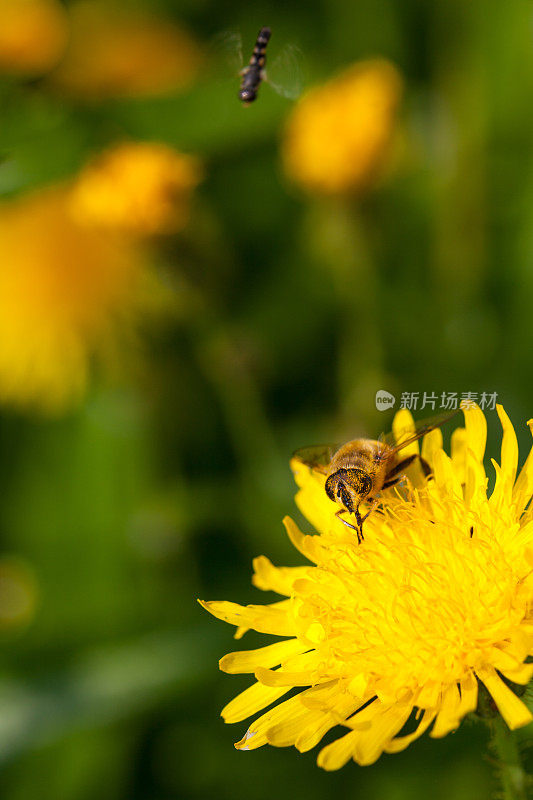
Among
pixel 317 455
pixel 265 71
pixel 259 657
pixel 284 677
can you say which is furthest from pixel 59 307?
pixel 284 677

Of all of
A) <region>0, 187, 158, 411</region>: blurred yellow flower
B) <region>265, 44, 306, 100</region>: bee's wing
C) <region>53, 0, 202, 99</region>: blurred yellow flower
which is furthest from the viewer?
<region>0, 187, 158, 411</region>: blurred yellow flower

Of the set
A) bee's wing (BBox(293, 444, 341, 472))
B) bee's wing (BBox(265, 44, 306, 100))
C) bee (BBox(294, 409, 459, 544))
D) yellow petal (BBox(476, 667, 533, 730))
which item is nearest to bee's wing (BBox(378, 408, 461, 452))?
bee (BBox(294, 409, 459, 544))

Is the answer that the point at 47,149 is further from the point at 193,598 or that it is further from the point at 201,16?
the point at 193,598

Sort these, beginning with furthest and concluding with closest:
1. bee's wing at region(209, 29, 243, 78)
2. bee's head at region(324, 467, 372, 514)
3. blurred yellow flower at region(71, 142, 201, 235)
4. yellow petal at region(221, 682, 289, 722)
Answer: blurred yellow flower at region(71, 142, 201, 235)
bee's wing at region(209, 29, 243, 78)
bee's head at region(324, 467, 372, 514)
yellow petal at region(221, 682, 289, 722)

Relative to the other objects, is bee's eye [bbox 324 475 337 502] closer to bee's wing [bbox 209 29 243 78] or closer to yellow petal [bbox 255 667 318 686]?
yellow petal [bbox 255 667 318 686]

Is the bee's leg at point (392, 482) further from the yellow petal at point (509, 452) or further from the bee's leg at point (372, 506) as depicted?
the yellow petal at point (509, 452)

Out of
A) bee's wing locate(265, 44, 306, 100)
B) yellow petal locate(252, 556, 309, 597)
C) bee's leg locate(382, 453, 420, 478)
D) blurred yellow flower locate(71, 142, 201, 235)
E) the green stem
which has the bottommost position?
the green stem

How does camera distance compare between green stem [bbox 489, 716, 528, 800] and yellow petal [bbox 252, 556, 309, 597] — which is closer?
green stem [bbox 489, 716, 528, 800]
